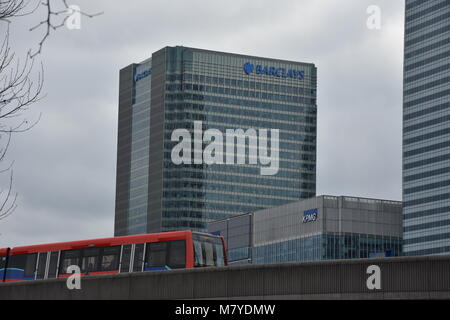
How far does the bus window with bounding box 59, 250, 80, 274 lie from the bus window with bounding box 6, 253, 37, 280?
244 cm

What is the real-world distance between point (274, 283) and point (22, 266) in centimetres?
2335

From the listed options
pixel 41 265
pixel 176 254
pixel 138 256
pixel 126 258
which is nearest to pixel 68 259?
pixel 41 265

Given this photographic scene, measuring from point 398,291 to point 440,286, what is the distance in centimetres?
153

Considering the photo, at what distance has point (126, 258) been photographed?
181ft

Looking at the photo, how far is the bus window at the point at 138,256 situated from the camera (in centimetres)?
5459

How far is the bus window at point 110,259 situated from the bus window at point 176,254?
3.18m

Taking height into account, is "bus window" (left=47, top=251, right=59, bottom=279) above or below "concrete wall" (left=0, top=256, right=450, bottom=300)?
above

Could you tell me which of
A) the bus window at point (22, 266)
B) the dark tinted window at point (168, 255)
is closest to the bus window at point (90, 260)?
the dark tinted window at point (168, 255)

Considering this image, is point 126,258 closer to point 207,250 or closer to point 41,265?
point 207,250

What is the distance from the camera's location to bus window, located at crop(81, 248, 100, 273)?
56.4 m

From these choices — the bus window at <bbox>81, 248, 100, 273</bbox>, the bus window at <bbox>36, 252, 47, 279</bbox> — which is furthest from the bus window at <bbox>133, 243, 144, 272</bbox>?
the bus window at <bbox>36, 252, 47, 279</bbox>

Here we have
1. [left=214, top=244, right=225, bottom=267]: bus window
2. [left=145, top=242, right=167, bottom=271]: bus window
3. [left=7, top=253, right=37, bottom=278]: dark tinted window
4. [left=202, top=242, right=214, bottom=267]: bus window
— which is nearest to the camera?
[left=145, top=242, right=167, bottom=271]: bus window

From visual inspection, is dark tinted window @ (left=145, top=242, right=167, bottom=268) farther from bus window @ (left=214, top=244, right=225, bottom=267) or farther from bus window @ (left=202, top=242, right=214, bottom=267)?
bus window @ (left=214, top=244, right=225, bottom=267)
